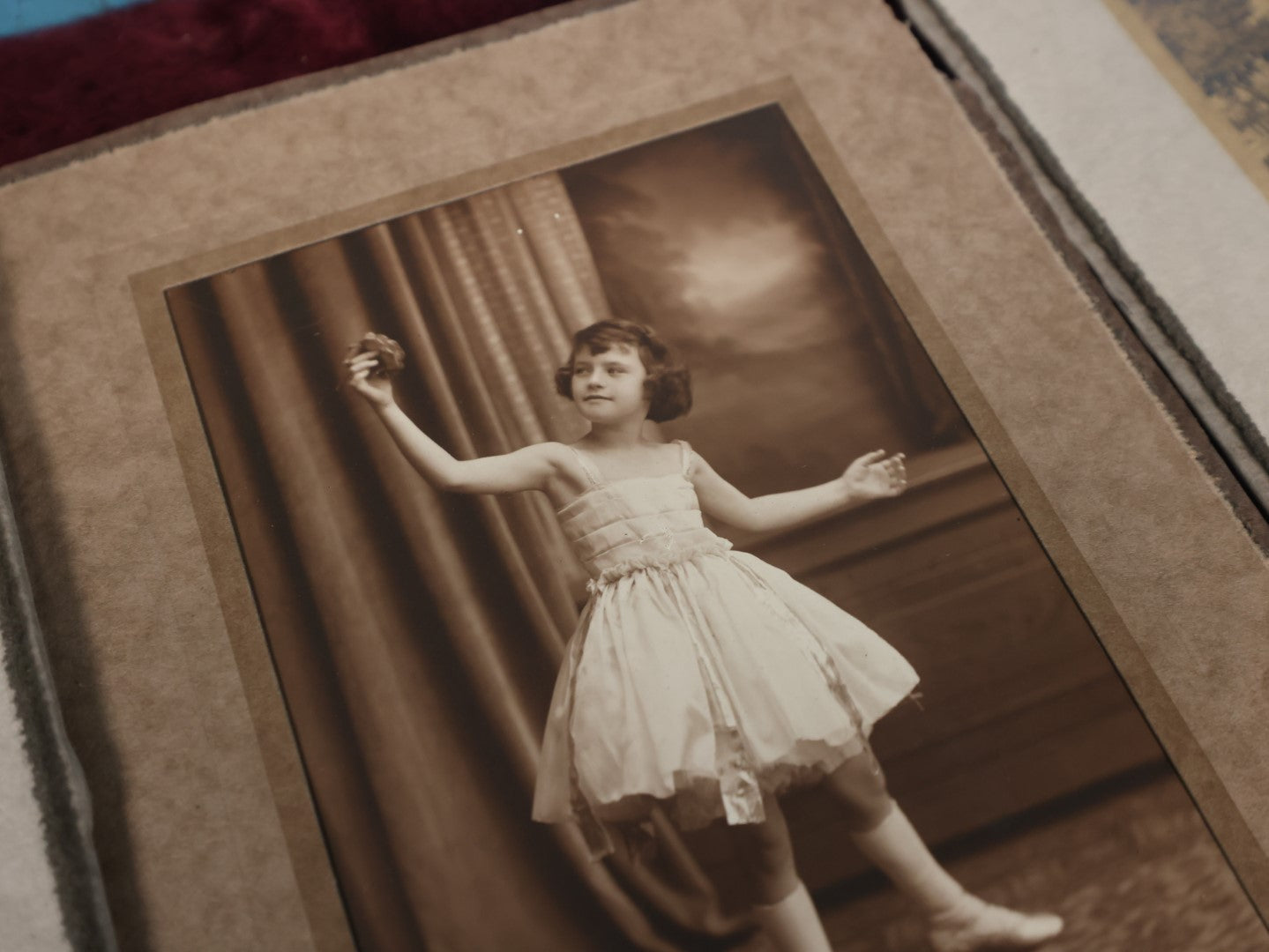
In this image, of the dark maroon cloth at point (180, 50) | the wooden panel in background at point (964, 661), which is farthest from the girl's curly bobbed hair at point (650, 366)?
the dark maroon cloth at point (180, 50)

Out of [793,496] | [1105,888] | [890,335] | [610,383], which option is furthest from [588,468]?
[1105,888]

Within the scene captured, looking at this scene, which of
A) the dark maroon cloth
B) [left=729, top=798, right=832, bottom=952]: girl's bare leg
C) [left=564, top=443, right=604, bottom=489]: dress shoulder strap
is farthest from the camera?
the dark maroon cloth

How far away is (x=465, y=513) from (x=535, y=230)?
34 cm

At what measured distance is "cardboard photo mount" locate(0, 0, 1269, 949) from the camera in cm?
88

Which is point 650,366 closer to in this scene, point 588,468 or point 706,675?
point 588,468

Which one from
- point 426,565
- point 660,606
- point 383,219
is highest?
point 383,219

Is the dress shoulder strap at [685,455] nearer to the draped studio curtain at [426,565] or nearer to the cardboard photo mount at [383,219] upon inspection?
the draped studio curtain at [426,565]

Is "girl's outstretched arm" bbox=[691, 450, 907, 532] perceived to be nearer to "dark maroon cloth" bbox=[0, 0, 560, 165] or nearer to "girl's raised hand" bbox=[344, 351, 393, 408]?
"girl's raised hand" bbox=[344, 351, 393, 408]

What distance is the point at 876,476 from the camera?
0.96m

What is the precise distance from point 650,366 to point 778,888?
0.51 metres

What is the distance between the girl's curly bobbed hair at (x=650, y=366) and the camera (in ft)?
3.18

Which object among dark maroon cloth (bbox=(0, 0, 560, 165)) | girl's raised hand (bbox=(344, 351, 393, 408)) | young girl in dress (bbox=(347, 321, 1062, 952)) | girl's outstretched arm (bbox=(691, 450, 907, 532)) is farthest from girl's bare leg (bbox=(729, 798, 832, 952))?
dark maroon cloth (bbox=(0, 0, 560, 165))

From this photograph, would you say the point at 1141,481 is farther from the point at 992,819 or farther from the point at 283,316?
the point at 283,316

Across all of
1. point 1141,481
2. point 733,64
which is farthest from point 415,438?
point 1141,481
